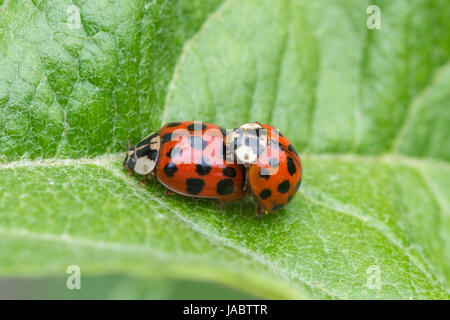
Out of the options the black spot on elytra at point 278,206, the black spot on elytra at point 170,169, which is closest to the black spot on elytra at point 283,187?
the black spot on elytra at point 278,206

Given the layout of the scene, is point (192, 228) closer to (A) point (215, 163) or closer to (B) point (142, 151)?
(A) point (215, 163)

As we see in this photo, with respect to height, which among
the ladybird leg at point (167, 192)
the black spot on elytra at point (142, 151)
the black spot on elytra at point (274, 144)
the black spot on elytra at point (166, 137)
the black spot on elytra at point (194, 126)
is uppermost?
the black spot on elytra at point (194, 126)

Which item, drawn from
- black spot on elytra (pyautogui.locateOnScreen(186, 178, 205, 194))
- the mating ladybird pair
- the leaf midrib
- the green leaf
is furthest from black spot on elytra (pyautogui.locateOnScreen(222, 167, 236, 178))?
the leaf midrib

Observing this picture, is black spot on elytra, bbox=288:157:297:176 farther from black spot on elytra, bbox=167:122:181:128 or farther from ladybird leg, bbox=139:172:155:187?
ladybird leg, bbox=139:172:155:187

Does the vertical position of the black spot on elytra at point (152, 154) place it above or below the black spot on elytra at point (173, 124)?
below

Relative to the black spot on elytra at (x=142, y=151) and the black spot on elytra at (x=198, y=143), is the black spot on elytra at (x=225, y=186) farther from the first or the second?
the black spot on elytra at (x=142, y=151)

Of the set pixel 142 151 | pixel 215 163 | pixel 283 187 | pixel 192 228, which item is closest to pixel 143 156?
pixel 142 151

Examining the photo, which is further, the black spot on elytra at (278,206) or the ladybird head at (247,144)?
the black spot on elytra at (278,206)

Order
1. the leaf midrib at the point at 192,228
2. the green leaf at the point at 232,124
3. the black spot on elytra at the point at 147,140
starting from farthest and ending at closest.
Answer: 1. the black spot on elytra at the point at 147,140
2. the green leaf at the point at 232,124
3. the leaf midrib at the point at 192,228
